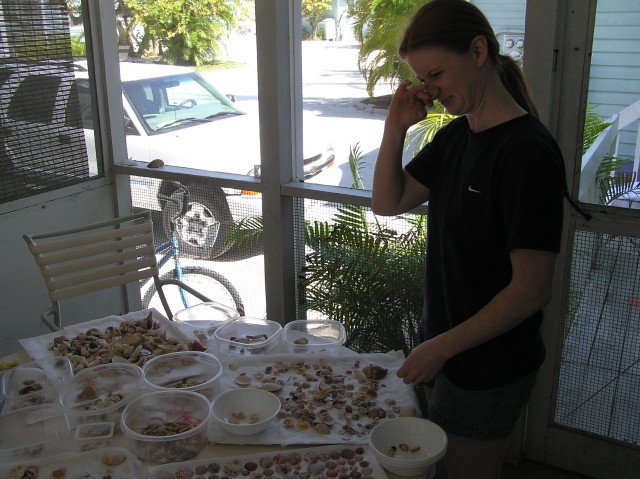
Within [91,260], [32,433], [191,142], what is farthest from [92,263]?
[32,433]

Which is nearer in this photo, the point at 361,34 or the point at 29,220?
the point at 361,34

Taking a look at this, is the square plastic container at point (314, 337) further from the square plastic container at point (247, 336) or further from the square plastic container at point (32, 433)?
the square plastic container at point (32, 433)

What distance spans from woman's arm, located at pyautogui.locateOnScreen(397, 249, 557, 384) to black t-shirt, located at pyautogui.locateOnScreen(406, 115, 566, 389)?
1.6 inches

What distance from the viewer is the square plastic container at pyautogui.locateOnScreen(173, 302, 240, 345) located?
2.02m

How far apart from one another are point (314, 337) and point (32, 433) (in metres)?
0.80

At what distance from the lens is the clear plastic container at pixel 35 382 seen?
162cm

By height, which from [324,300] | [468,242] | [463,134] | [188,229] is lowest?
[324,300]

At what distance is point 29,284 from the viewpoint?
9.95 feet

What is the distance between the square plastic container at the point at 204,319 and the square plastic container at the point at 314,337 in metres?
0.20

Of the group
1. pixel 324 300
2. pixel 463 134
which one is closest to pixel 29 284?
pixel 324 300

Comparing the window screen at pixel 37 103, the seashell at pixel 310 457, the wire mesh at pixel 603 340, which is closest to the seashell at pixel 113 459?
the seashell at pixel 310 457

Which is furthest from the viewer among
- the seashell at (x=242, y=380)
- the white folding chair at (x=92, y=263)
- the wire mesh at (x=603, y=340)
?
the white folding chair at (x=92, y=263)

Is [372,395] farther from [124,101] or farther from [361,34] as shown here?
[124,101]

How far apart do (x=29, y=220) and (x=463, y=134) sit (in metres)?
2.21
